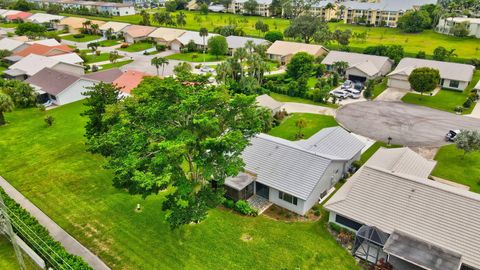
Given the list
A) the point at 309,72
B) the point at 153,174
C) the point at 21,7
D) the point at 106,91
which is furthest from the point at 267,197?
the point at 21,7

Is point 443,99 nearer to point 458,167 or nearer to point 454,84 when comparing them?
point 454,84

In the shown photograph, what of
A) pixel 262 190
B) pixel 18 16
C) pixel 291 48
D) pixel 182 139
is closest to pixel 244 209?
pixel 262 190

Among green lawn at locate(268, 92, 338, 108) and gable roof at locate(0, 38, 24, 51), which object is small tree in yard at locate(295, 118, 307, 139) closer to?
green lawn at locate(268, 92, 338, 108)

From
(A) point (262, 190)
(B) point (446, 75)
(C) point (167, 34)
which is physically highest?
(C) point (167, 34)

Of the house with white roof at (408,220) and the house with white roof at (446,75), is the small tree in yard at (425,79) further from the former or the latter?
the house with white roof at (408,220)

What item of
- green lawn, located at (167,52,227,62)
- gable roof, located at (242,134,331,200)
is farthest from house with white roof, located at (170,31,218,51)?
gable roof, located at (242,134,331,200)

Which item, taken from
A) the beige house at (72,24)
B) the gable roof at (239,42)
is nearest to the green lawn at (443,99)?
the gable roof at (239,42)

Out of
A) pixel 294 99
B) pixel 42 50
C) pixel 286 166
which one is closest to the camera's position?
pixel 286 166
